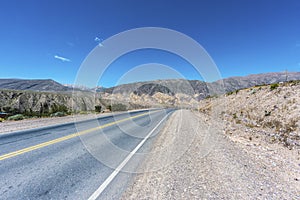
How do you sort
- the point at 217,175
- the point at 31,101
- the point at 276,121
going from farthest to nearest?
the point at 31,101 → the point at 276,121 → the point at 217,175

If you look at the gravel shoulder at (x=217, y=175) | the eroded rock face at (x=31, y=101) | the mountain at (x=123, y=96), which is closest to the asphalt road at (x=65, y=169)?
the gravel shoulder at (x=217, y=175)

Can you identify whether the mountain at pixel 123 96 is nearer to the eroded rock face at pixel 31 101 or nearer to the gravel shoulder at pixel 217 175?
the eroded rock face at pixel 31 101

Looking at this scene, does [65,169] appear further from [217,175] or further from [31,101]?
[31,101]

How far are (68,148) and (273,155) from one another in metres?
7.61

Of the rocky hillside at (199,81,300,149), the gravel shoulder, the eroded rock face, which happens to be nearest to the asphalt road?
the gravel shoulder

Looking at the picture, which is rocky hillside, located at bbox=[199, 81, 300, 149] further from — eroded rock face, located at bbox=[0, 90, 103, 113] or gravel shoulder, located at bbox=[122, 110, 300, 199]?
eroded rock face, located at bbox=[0, 90, 103, 113]

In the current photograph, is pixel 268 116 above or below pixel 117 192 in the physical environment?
above

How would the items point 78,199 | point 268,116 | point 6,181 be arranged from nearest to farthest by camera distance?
1. point 78,199
2. point 6,181
3. point 268,116

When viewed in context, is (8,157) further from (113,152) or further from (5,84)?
(5,84)

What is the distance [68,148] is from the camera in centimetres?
612

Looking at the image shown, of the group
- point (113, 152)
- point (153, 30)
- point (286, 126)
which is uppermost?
point (153, 30)

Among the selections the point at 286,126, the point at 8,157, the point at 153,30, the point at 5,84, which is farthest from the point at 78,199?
the point at 5,84

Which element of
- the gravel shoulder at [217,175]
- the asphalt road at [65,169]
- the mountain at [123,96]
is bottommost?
the asphalt road at [65,169]

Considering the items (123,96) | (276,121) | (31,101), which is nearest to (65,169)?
(276,121)
